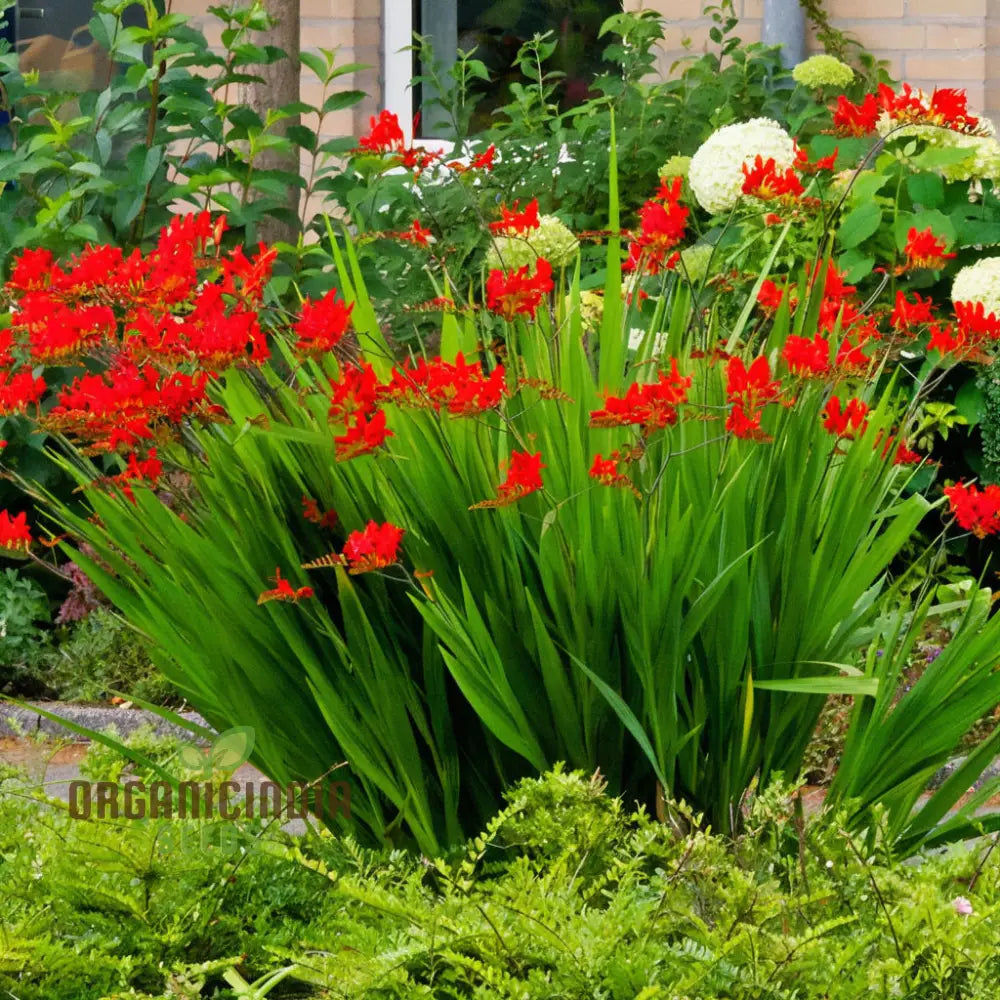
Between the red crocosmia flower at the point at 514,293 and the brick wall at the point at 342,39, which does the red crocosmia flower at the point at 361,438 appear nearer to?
the red crocosmia flower at the point at 514,293

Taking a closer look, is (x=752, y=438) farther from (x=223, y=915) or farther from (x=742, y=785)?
(x=223, y=915)

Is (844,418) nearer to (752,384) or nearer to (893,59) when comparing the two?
(752,384)

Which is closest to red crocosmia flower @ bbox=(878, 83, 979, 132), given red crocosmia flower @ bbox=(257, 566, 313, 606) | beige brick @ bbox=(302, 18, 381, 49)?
red crocosmia flower @ bbox=(257, 566, 313, 606)

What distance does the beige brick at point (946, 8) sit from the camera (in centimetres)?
596

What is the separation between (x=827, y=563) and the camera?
6.37 feet

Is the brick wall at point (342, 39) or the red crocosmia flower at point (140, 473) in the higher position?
the brick wall at point (342, 39)

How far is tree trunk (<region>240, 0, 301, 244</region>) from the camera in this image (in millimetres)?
4234

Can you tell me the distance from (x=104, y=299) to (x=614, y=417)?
0.82 meters

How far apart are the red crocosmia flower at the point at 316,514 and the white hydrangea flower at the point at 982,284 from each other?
8.43 feet

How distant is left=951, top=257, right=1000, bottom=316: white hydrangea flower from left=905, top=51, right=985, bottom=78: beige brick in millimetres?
2224

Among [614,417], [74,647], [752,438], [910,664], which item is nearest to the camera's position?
[614,417]

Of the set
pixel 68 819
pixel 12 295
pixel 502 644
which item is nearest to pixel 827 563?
pixel 502 644

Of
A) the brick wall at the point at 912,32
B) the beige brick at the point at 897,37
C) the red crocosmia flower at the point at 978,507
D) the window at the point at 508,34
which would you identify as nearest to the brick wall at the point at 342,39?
the window at the point at 508,34

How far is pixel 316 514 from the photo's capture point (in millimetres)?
1875
